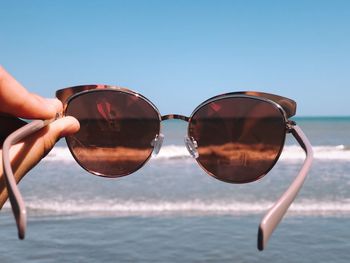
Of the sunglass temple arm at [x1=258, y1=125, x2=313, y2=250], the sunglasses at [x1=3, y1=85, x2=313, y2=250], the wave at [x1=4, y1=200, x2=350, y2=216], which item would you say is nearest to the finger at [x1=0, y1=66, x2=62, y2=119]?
the sunglasses at [x1=3, y1=85, x2=313, y2=250]

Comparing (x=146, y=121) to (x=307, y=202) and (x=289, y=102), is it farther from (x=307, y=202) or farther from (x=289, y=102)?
(x=307, y=202)

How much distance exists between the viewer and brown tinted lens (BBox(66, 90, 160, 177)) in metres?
1.38

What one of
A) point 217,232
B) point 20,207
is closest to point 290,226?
point 217,232

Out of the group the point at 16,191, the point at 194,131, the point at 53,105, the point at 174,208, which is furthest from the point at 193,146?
the point at 174,208

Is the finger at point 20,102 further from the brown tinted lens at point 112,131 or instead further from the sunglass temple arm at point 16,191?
the brown tinted lens at point 112,131

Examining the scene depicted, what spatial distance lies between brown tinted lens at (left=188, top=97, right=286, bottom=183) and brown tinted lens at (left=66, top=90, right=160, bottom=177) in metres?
0.16

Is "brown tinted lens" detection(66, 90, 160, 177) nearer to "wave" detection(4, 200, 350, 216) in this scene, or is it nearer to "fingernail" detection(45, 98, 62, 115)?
"fingernail" detection(45, 98, 62, 115)

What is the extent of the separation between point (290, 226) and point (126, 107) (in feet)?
13.3

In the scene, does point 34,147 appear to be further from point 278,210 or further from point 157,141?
point 157,141

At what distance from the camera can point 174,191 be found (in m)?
7.79

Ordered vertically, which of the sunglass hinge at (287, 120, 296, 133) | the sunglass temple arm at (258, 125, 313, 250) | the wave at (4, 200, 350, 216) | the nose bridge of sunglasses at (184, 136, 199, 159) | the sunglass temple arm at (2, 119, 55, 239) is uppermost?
the sunglass temple arm at (2, 119, 55, 239)

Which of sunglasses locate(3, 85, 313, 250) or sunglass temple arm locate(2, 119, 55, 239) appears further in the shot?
sunglasses locate(3, 85, 313, 250)

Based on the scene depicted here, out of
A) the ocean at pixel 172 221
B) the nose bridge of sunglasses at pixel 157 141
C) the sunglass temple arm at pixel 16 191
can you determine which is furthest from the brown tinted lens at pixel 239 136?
the ocean at pixel 172 221

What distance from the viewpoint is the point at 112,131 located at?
1.46 m
